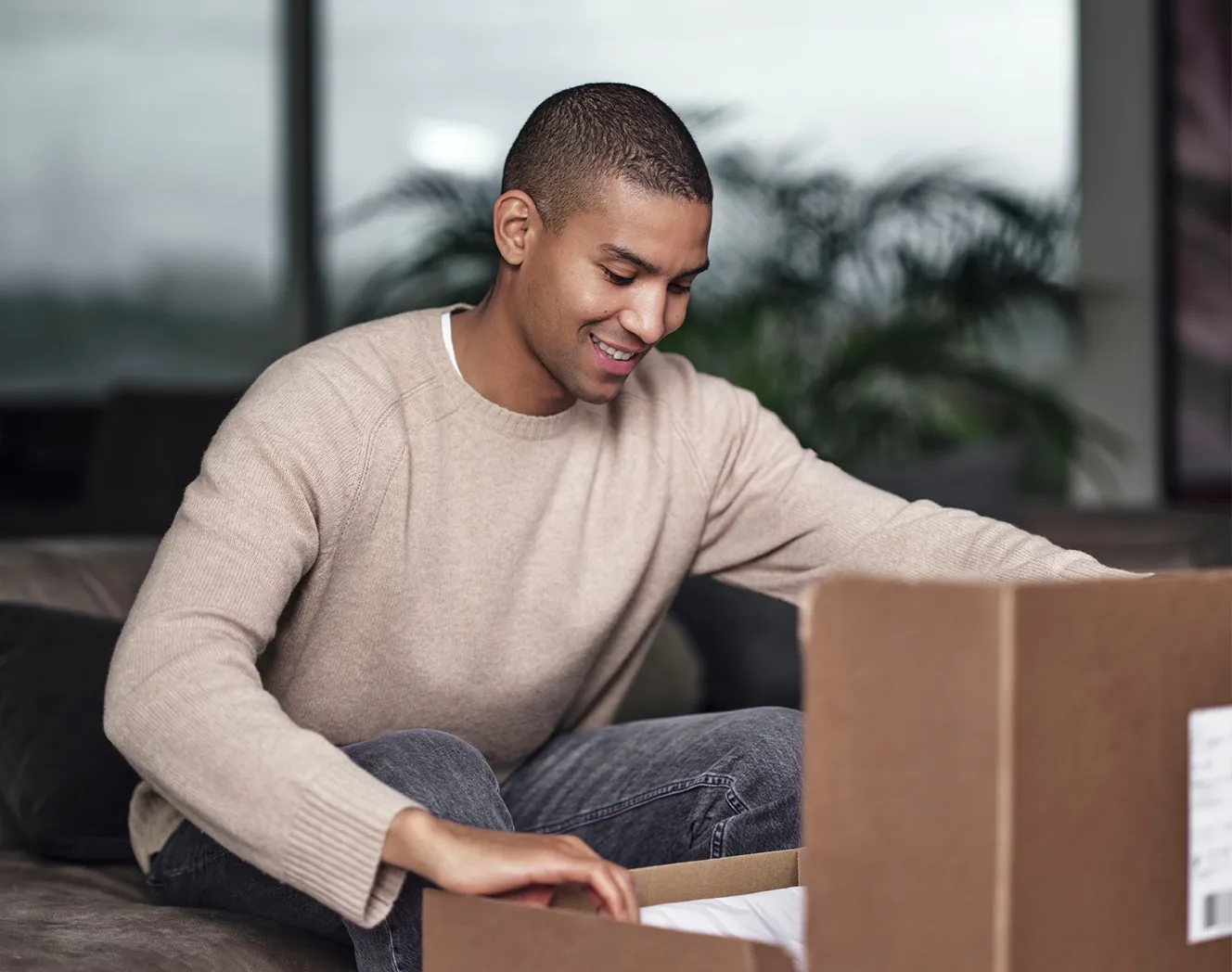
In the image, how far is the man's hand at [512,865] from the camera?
2.80 feet

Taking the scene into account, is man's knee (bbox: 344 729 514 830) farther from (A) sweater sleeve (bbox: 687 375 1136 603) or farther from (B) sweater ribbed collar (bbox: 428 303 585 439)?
(A) sweater sleeve (bbox: 687 375 1136 603)

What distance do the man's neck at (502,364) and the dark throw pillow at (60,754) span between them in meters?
0.53

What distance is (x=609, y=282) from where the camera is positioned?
4.22 ft

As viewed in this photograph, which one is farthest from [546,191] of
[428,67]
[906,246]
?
[428,67]

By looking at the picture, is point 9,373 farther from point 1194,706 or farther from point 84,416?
point 1194,706

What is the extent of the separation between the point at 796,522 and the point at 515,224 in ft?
1.37

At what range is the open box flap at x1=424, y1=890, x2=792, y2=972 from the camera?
0.75 meters

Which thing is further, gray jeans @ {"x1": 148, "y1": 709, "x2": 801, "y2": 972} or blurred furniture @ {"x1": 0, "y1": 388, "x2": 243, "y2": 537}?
blurred furniture @ {"x1": 0, "y1": 388, "x2": 243, "y2": 537}

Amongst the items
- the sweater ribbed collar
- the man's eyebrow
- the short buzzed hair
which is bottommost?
Answer: the sweater ribbed collar

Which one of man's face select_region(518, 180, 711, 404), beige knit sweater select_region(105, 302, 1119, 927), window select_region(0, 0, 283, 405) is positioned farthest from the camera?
window select_region(0, 0, 283, 405)

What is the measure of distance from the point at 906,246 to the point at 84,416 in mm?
2416

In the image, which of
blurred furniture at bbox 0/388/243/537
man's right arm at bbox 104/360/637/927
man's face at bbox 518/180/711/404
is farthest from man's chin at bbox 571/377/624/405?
blurred furniture at bbox 0/388/243/537

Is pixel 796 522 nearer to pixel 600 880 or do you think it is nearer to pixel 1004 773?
pixel 600 880

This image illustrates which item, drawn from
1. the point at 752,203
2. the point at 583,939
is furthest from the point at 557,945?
the point at 752,203
